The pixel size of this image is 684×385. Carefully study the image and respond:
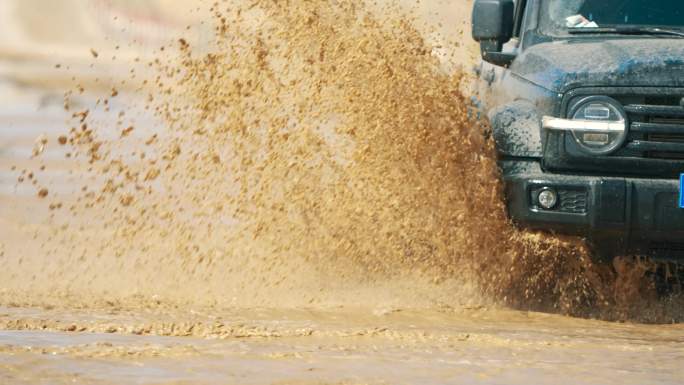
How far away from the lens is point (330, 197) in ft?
22.4

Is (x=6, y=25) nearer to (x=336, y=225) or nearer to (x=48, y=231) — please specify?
(x=48, y=231)

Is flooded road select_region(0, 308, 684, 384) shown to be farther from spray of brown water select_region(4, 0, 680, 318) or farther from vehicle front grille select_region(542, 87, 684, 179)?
vehicle front grille select_region(542, 87, 684, 179)

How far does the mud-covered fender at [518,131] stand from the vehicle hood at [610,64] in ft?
→ 0.49

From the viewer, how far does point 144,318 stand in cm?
559

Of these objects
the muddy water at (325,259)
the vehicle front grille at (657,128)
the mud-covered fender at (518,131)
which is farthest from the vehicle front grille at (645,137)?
the muddy water at (325,259)

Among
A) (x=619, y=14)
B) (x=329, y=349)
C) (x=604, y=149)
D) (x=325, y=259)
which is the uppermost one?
(x=619, y=14)

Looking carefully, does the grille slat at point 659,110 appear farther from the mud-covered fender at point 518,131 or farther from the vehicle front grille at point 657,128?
the mud-covered fender at point 518,131

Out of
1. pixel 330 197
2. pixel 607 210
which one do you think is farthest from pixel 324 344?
pixel 330 197

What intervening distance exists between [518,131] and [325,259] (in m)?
1.49

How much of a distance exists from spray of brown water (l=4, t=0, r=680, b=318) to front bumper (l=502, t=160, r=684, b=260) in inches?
6.3

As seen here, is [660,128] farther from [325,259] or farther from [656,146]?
[325,259]

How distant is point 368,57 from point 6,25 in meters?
13.9

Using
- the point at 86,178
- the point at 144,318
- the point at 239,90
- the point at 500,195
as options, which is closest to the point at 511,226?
the point at 500,195

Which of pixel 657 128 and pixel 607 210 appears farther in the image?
pixel 657 128
